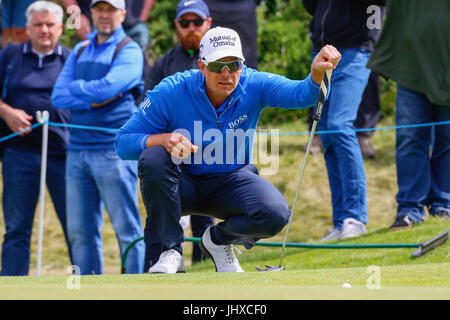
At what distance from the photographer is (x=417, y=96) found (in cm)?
777

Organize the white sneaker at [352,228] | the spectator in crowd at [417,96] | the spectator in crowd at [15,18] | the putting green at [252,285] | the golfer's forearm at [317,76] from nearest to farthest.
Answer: the putting green at [252,285] → the golfer's forearm at [317,76] → the spectator in crowd at [417,96] → the white sneaker at [352,228] → the spectator in crowd at [15,18]

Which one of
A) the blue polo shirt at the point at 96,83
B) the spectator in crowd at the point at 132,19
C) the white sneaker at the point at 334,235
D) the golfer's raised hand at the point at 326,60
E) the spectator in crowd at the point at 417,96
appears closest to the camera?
the golfer's raised hand at the point at 326,60

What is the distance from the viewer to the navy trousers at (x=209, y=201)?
5.88 meters

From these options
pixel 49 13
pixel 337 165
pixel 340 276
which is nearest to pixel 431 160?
pixel 337 165

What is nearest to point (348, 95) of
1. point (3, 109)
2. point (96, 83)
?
point (96, 83)

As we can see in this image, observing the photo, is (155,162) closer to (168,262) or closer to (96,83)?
(168,262)

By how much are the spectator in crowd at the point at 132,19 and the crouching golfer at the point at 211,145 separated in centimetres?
410

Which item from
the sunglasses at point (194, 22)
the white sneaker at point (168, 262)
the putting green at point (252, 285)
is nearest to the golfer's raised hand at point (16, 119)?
the sunglasses at point (194, 22)

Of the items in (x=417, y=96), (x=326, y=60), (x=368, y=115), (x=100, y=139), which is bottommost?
(x=100, y=139)

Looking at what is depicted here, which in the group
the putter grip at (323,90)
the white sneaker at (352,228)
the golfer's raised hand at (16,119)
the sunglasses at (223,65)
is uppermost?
the sunglasses at (223,65)

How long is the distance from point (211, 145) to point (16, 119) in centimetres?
291

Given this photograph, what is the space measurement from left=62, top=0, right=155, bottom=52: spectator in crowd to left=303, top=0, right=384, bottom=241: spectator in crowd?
2794mm

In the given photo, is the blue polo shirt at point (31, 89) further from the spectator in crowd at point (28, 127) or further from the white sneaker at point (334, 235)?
the white sneaker at point (334, 235)
